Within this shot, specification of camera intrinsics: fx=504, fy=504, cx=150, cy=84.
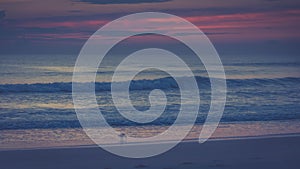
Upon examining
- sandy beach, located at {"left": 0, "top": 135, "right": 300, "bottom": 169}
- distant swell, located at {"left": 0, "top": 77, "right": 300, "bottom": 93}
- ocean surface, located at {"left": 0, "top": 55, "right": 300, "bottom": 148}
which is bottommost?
sandy beach, located at {"left": 0, "top": 135, "right": 300, "bottom": 169}

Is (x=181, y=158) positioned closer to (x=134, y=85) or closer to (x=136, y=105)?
(x=136, y=105)

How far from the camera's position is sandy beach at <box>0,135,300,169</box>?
839cm

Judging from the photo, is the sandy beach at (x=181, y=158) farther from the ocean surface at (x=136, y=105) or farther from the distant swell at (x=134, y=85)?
the distant swell at (x=134, y=85)

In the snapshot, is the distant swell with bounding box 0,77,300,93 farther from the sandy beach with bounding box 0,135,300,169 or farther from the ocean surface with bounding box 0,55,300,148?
the sandy beach with bounding box 0,135,300,169

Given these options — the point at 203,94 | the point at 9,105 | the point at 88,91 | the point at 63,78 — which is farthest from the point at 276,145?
the point at 63,78

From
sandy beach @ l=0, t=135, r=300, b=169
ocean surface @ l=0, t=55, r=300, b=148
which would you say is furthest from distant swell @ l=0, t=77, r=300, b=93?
sandy beach @ l=0, t=135, r=300, b=169

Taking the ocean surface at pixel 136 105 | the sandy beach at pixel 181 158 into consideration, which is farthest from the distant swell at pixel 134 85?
the sandy beach at pixel 181 158

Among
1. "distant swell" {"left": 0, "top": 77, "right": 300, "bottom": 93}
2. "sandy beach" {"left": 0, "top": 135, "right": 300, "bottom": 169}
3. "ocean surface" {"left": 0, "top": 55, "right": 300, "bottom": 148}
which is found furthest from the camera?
"distant swell" {"left": 0, "top": 77, "right": 300, "bottom": 93}

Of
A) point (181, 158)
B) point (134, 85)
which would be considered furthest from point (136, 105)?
point (181, 158)

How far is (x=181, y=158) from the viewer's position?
29.8 ft

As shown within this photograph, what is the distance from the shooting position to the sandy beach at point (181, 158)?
8.39m

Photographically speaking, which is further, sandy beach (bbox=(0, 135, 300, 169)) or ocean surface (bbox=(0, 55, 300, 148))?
ocean surface (bbox=(0, 55, 300, 148))

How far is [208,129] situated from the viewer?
12711 mm

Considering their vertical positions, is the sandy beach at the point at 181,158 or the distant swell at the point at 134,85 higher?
the distant swell at the point at 134,85
